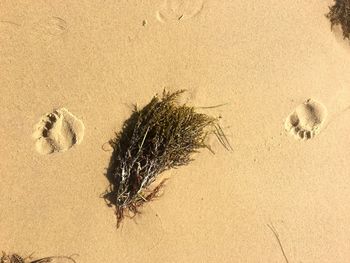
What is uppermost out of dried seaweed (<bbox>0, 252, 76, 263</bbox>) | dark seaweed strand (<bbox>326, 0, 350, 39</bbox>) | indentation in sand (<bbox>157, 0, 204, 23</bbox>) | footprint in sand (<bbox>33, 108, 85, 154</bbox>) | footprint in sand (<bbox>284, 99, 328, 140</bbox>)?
dark seaweed strand (<bbox>326, 0, 350, 39</bbox>)

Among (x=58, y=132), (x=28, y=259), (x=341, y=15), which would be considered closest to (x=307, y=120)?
(x=341, y=15)

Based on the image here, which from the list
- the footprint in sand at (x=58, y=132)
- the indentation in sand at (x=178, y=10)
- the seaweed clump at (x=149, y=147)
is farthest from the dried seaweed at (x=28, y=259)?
the indentation in sand at (x=178, y=10)

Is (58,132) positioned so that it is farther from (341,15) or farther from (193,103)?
(341,15)

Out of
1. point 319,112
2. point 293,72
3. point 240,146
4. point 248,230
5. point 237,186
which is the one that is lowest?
point 248,230

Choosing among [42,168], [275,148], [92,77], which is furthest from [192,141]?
[42,168]

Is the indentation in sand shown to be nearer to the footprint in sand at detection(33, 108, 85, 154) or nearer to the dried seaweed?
the footprint in sand at detection(33, 108, 85, 154)

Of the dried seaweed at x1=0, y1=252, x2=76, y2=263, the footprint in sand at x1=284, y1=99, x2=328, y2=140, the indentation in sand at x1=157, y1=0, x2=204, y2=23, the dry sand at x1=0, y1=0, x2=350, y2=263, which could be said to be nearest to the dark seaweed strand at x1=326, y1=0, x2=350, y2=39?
the dry sand at x1=0, y1=0, x2=350, y2=263

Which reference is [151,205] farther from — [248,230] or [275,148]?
[275,148]
